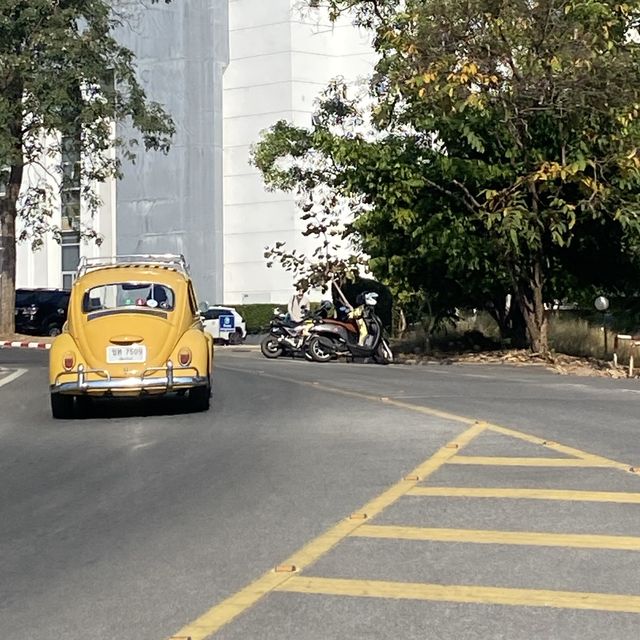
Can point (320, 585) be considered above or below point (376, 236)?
below

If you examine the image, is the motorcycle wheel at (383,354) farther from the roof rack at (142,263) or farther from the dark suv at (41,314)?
the dark suv at (41,314)

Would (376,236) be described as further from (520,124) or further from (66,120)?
(66,120)

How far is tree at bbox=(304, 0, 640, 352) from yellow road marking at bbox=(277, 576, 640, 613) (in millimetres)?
16111

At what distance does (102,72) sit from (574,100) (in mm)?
17519

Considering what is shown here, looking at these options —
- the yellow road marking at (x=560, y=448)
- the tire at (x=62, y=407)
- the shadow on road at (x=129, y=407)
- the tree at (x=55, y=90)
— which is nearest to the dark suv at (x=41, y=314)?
the tree at (x=55, y=90)

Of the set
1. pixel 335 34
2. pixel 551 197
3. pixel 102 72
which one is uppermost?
pixel 335 34

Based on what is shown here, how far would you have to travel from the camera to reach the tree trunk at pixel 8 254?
38125 mm

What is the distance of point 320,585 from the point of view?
696 cm

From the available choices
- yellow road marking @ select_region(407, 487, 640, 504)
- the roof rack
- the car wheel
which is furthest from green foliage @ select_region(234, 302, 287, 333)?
yellow road marking @ select_region(407, 487, 640, 504)

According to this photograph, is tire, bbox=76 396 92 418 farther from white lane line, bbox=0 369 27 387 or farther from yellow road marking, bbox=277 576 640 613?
yellow road marking, bbox=277 576 640 613

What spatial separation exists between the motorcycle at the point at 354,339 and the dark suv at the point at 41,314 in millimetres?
16989

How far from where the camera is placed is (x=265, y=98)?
5122 cm

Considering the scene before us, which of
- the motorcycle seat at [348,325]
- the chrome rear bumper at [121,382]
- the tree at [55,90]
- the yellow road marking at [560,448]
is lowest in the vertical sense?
the yellow road marking at [560,448]

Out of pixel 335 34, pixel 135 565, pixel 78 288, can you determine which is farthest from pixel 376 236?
pixel 335 34
